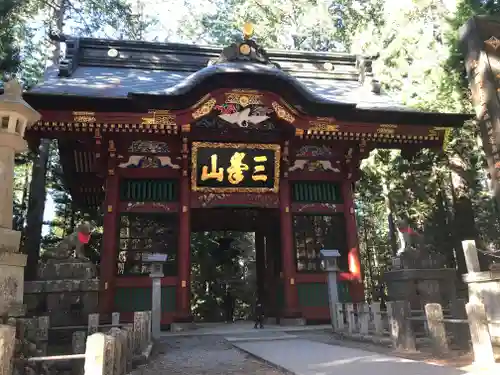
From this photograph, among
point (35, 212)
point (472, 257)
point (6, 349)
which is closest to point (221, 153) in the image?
point (472, 257)

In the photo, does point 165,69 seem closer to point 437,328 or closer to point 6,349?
point 437,328

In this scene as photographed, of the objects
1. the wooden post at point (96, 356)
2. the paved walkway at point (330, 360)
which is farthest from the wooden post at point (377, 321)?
the wooden post at point (96, 356)

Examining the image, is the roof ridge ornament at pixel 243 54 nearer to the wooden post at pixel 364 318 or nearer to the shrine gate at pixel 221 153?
the shrine gate at pixel 221 153

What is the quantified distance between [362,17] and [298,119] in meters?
15.9

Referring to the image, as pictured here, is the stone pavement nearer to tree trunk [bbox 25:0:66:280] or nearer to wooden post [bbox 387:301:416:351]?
wooden post [bbox 387:301:416:351]

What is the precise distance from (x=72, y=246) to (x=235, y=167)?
15.3ft

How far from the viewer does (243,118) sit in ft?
36.4

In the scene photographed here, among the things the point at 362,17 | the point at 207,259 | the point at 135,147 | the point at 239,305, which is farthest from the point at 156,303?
the point at 362,17

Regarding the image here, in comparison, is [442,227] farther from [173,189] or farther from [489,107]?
[173,189]

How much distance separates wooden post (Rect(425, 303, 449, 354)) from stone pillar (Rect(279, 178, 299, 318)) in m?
5.15

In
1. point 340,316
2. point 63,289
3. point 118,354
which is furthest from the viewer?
point 340,316

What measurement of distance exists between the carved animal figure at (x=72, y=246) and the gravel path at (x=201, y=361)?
2.77 m

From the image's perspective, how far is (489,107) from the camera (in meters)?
7.63

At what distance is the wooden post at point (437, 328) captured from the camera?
5.71 meters
